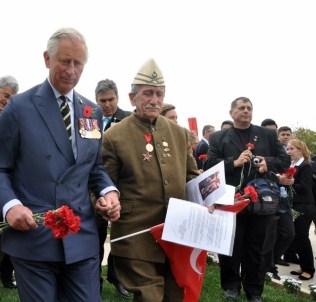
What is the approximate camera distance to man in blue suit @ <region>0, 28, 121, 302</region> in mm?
2562

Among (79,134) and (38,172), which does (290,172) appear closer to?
(79,134)

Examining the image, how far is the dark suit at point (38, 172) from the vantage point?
101 inches

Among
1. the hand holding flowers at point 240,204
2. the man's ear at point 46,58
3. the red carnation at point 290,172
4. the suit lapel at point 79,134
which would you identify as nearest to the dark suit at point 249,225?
the red carnation at point 290,172

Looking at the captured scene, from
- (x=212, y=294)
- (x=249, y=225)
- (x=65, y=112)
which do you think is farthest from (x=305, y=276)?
(x=65, y=112)

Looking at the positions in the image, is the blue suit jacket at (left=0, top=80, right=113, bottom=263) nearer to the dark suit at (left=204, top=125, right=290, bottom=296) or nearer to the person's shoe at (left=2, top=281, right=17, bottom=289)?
the dark suit at (left=204, top=125, right=290, bottom=296)

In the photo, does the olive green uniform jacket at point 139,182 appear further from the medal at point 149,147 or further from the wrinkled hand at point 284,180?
the wrinkled hand at point 284,180

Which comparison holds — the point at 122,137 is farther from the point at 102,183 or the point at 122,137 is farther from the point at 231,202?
the point at 231,202

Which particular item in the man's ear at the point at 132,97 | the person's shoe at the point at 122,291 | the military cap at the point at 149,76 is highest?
the military cap at the point at 149,76

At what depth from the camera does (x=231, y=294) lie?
16.6 feet

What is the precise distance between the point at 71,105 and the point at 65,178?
1.54 ft

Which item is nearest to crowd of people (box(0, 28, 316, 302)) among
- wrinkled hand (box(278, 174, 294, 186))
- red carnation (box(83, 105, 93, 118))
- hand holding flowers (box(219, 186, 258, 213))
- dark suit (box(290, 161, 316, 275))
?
red carnation (box(83, 105, 93, 118))

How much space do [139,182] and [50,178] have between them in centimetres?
97

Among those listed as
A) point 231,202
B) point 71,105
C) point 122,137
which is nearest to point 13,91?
point 122,137

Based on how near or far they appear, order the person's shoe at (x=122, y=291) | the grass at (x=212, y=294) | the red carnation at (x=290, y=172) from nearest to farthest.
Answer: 1. the grass at (x=212, y=294)
2. the person's shoe at (x=122, y=291)
3. the red carnation at (x=290, y=172)
